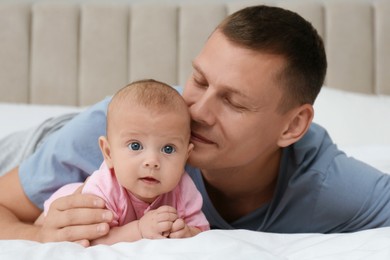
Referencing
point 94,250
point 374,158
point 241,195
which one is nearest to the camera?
point 94,250

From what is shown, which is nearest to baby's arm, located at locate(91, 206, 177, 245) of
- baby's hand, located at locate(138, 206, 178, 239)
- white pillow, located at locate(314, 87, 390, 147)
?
baby's hand, located at locate(138, 206, 178, 239)

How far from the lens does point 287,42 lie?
4.70ft

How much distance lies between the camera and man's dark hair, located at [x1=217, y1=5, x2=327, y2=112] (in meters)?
1.41

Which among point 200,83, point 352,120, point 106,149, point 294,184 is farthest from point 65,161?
point 352,120

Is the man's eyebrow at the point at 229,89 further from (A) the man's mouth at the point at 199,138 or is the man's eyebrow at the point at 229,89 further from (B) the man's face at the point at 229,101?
(A) the man's mouth at the point at 199,138

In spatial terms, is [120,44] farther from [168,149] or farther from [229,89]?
[168,149]

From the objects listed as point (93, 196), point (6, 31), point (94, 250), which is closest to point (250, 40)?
point (93, 196)

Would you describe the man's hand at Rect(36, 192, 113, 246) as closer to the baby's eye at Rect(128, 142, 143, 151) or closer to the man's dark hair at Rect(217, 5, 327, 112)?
the baby's eye at Rect(128, 142, 143, 151)

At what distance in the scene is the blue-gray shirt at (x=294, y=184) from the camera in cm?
152

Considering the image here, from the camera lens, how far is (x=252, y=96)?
1.39m

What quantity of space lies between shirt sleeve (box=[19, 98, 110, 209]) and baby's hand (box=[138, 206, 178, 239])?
0.38 metres

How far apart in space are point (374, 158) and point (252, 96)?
744 millimetres

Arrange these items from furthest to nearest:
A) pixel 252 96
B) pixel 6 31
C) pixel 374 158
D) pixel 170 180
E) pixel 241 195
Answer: pixel 6 31 → pixel 374 158 → pixel 241 195 → pixel 252 96 → pixel 170 180

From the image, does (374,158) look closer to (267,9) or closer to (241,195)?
(241,195)
